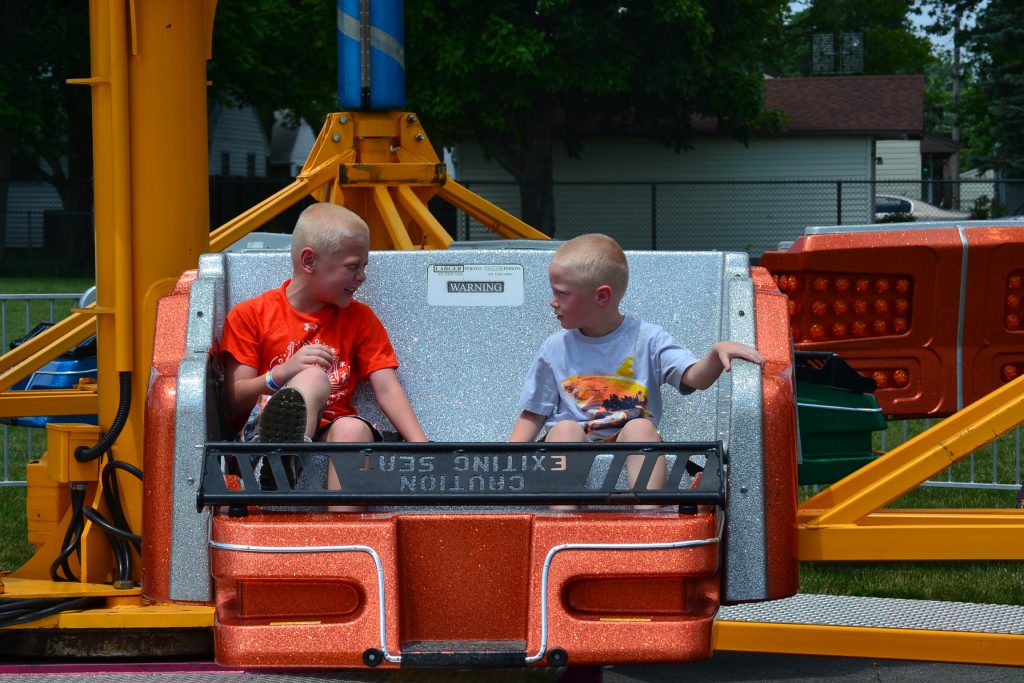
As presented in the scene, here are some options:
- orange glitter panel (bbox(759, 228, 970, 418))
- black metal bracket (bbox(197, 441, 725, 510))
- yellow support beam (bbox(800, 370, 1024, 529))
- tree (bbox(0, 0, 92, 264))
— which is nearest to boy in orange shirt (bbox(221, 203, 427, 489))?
black metal bracket (bbox(197, 441, 725, 510))

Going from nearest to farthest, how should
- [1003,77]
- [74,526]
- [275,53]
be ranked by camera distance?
[74,526] → [1003,77] → [275,53]

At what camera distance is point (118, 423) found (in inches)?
167

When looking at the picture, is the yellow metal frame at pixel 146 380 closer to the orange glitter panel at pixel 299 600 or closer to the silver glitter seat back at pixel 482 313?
the silver glitter seat back at pixel 482 313

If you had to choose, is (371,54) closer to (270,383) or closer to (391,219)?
(391,219)

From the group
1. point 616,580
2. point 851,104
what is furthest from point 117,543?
point 851,104

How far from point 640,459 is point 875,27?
55.4 m

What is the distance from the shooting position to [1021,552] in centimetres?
365

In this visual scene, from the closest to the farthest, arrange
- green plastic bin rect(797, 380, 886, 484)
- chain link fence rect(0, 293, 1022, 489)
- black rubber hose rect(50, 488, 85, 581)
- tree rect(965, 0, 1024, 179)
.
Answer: black rubber hose rect(50, 488, 85, 581) → green plastic bin rect(797, 380, 886, 484) → chain link fence rect(0, 293, 1022, 489) → tree rect(965, 0, 1024, 179)

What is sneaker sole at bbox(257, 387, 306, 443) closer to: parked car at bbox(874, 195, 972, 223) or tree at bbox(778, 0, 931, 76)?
parked car at bbox(874, 195, 972, 223)

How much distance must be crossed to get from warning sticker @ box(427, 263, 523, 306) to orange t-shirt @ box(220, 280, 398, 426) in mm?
203

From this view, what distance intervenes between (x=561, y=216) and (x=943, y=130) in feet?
237

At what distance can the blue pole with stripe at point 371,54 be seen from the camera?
19.7 feet

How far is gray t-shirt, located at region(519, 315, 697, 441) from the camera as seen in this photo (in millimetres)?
3525

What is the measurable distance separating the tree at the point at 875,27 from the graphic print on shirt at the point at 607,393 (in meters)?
50.0
